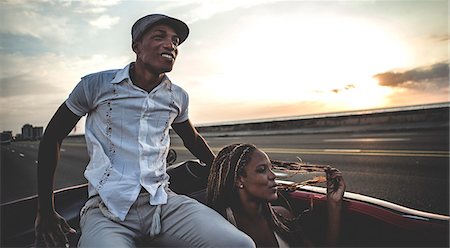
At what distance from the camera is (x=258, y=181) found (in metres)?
2.21

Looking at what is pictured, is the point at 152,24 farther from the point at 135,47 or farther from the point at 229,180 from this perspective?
the point at 229,180

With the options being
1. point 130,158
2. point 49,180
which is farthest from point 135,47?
point 49,180

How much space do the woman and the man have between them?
21 centimetres

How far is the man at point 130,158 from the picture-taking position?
6.63 feet

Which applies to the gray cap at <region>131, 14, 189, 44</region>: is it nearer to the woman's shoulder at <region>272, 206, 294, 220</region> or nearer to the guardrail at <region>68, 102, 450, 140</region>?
the woman's shoulder at <region>272, 206, 294, 220</region>

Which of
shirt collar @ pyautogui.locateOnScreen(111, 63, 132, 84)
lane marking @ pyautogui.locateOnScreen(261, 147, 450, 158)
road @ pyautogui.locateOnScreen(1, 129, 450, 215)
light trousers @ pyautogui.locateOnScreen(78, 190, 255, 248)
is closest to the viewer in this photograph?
light trousers @ pyautogui.locateOnScreen(78, 190, 255, 248)

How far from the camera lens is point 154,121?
7.23 feet

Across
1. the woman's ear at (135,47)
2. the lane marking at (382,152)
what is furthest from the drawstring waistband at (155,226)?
the lane marking at (382,152)

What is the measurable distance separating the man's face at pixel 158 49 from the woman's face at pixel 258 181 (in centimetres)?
71

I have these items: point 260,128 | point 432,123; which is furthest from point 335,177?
point 260,128

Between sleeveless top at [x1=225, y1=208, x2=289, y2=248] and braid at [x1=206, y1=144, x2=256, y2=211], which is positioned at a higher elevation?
braid at [x1=206, y1=144, x2=256, y2=211]

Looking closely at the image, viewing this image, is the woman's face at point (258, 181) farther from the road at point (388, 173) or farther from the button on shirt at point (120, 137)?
the road at point (388, 173)

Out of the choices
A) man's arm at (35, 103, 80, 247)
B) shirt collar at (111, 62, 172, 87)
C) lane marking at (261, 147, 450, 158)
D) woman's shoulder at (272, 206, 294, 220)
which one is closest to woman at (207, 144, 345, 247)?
woman's shoulder at (272, 206, 294, 220)

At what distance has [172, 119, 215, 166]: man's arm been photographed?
255cm
